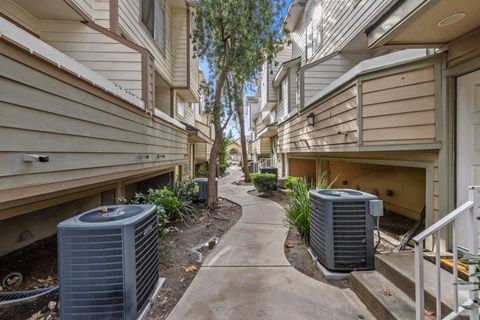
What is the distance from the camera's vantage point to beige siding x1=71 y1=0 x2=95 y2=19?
4014 mm

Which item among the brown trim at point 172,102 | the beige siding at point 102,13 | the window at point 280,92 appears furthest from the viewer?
the window at point 280,92

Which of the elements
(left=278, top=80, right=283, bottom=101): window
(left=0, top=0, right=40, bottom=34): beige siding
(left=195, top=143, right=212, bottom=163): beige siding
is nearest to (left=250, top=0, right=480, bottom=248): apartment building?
(left=0, top=0, right=40, bottom=34): beige siding

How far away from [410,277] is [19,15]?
270 inches

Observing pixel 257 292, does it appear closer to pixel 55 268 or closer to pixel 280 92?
pixel 55 268

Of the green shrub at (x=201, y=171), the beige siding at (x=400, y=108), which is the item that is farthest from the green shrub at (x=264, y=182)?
the green shrub at (x=201, y=171)

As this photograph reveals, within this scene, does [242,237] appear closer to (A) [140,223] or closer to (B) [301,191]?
(B) [301,191]

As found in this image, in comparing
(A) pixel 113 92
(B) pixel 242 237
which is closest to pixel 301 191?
(B) pixel 242 237

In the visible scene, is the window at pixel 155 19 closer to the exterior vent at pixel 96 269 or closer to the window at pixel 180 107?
the window at pixel 180 107

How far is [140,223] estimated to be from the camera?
7.83 ft

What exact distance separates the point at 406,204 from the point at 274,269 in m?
4.00

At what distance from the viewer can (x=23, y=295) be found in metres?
2.74

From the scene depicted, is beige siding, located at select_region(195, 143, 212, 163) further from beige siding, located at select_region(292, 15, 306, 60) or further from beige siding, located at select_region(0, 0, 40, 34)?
beige siding, located at select_region(0, 0, 40, 34)

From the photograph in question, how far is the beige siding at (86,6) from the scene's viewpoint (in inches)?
158

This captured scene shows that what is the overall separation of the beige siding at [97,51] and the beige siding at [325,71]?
15.0 ft
